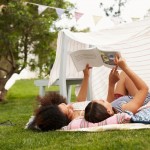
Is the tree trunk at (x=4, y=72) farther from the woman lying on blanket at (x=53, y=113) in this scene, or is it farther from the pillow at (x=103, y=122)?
A: the pillow at (x=103, y=122)

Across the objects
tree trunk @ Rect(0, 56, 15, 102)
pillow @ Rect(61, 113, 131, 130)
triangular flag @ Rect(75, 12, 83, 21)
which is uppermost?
triangular flag @ Rect(75, 12, 83, 21)

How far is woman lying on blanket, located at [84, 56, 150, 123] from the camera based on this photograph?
313 cm

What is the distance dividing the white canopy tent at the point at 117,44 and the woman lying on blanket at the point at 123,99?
57 cm

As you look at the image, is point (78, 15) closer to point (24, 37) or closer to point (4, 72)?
point (24, 37)

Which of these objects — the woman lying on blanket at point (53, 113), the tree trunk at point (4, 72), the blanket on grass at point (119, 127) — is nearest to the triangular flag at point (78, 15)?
the tree trunk at point (4, 72)

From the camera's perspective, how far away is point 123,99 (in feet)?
11.6

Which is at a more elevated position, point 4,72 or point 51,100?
point 51,100

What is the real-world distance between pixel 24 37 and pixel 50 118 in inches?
276

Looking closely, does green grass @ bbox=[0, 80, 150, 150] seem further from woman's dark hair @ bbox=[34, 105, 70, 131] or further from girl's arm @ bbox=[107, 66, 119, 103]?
girl's arm @ bbox=[107, 66, 119, 103]

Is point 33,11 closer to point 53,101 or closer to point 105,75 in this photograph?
point 105,75

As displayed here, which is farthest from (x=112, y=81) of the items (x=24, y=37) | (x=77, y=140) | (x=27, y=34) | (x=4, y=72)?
(x=4, y=72)

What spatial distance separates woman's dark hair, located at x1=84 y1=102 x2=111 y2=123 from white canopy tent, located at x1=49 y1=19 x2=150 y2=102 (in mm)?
1176

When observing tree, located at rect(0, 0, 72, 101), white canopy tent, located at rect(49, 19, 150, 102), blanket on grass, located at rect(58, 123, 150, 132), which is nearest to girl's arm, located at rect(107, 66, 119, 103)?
white canopy tent, located at rect(49, 19, 150, 102)

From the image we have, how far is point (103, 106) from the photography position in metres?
3.13
